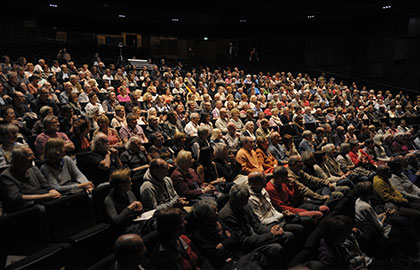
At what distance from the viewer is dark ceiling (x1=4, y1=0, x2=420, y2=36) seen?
1183 centimetres

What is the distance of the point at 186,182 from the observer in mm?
2961

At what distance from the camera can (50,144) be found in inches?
101

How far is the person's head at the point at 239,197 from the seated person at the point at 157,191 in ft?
1.36

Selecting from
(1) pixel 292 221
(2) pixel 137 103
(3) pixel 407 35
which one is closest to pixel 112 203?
(1) pixel 292 221

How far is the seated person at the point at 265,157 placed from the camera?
422 cm

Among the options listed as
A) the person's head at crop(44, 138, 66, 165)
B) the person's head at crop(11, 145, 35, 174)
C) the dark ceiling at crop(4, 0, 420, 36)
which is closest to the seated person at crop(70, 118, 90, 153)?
the person's head at crop(44, 138, 66, 165)

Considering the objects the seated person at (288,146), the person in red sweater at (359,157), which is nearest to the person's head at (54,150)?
the seated person at (288,146)

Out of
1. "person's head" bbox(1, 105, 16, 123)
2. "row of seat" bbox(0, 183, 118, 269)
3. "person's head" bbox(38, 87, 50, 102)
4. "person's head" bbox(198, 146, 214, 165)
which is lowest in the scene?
"row of seat" bbox(0, 183, 118, 269)

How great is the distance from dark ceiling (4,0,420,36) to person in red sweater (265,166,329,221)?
1059 cm

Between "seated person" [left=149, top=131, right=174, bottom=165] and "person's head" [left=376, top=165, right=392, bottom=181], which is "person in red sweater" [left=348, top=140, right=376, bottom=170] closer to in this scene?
"person's head" [left=376, top=165, right=392, bottom=181]

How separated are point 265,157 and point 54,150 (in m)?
2.63

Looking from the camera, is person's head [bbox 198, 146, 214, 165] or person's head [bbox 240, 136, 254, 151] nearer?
person's head [bbox 198, 146, 214, 165]

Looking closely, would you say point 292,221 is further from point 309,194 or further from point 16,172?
point 16,172

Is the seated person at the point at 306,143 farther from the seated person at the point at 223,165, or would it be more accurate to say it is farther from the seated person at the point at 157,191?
the seated person at the point at 157,191
